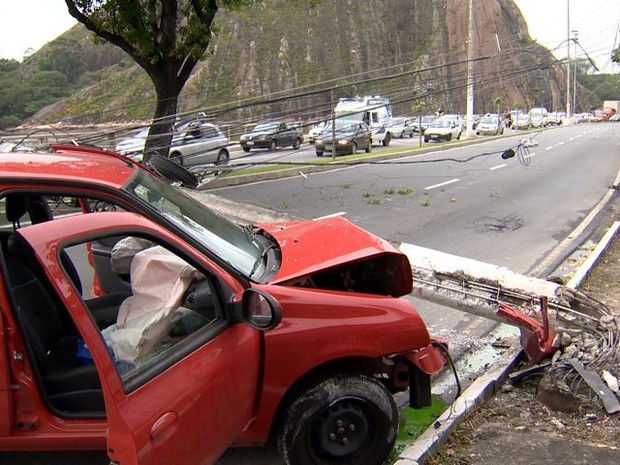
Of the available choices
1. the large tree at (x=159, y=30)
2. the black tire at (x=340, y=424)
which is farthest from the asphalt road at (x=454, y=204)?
the large tree at (x=159, y=30)

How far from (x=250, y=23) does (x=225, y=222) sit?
7216 cm

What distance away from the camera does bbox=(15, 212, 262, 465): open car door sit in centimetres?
186

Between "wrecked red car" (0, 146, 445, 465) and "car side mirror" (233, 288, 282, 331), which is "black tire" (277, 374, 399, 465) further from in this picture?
"car side mirror" (233, 288, 282, 331)

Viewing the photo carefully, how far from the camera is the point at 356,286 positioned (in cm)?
326

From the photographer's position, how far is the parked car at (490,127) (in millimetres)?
39656

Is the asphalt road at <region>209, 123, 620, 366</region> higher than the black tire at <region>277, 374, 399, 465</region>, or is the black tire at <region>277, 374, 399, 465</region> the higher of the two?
the black tire at <region>277, 374, 399, 465</region>

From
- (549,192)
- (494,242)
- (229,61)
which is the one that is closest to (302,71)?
(229,61)

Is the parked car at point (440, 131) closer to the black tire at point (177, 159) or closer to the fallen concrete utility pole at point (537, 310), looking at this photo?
the black tire at point (177, 159)

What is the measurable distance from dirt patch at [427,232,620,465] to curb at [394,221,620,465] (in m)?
0.05

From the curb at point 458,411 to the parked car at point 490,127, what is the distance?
37729 millimetres

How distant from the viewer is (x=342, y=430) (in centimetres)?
284

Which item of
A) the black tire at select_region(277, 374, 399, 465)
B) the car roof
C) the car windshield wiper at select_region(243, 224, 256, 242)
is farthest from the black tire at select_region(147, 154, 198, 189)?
the black tire at select_region(277, 374, 399, 465)

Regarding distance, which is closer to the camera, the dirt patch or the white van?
the dirt patch

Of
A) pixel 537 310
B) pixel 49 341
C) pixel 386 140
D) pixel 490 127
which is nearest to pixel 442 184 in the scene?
pixel 537 310
